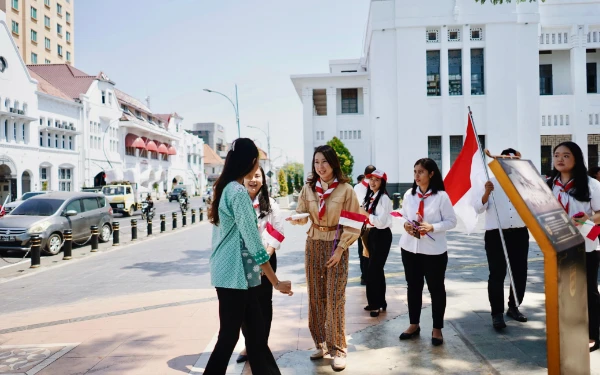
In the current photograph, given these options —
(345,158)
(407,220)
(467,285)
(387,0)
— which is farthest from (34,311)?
(387,0)

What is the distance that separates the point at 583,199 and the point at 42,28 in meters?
61.8

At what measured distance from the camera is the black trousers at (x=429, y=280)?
4.44 metres

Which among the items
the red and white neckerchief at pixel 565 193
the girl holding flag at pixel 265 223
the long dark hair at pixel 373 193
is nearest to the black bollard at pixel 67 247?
the long dark hair at pixel 373 193

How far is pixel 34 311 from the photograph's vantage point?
6.46 m

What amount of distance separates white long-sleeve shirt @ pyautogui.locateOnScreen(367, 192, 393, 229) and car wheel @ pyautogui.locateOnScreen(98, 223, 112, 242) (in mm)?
11327

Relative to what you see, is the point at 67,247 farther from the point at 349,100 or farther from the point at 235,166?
the point at 349,100

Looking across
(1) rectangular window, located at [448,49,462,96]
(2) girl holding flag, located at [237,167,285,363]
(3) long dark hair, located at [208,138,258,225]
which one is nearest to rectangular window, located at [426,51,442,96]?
(1) rectangular window, located at [448,49,462,96]

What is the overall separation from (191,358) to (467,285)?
15.0 ft

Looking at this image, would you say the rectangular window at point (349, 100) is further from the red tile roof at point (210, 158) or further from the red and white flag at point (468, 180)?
the red tile roof at point (210, 158)

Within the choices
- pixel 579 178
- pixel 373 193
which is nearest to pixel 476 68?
pixel 373 193

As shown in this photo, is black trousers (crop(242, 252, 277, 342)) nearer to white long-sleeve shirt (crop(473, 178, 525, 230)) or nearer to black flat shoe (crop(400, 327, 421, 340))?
black flat shoe (crop(400, 327, 421, 340))

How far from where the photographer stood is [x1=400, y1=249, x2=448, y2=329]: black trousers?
4.44 meters

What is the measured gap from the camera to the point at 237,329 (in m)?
3.09

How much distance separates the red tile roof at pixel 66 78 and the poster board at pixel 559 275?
146 ft
